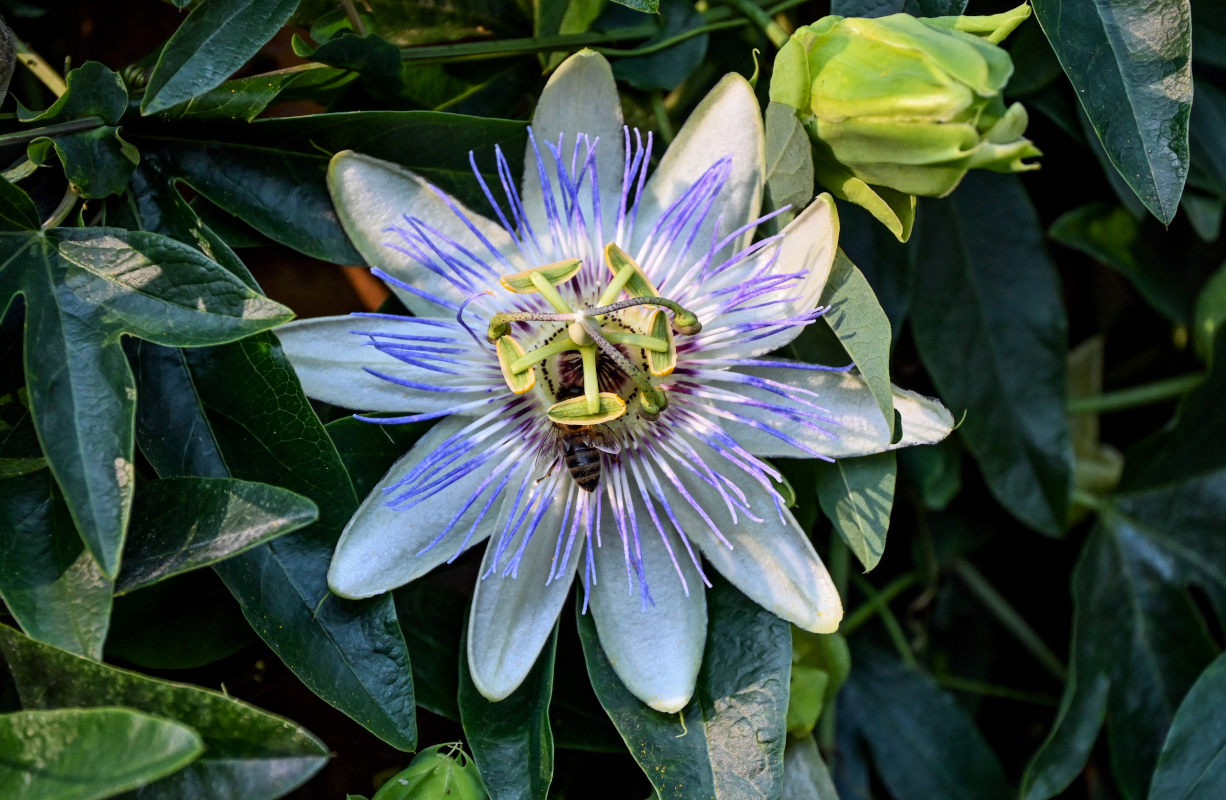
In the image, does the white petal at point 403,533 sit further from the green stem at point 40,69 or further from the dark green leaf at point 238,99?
the green stem at point 40,69

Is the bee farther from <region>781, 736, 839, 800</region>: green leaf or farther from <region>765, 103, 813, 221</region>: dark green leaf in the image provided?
<region>781, 736, 839, 800</region>: green leaf

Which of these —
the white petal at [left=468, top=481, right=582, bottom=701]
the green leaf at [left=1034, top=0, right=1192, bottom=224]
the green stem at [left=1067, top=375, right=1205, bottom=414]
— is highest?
the green leaf at [left=1034, top=0, right=1192, bottom=224]

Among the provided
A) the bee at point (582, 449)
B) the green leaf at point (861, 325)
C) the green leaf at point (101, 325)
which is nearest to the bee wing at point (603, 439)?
the bee at point (582, 449)

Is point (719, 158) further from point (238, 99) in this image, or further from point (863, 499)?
point (238, 99)

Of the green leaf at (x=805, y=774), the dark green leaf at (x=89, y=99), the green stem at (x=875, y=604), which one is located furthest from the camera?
the green stem at (x=875, y=604)

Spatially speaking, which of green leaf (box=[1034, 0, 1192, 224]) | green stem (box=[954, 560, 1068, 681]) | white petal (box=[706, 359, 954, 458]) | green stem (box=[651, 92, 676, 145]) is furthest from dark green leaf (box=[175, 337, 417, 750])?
green stem (box=[954, 560, 1068, 681])

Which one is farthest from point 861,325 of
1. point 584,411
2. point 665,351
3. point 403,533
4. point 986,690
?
point 986,690
